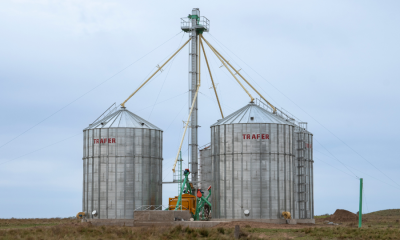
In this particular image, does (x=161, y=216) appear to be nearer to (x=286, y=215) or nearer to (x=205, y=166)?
(x=286, y=215)

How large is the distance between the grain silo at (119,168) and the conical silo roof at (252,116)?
864 cm

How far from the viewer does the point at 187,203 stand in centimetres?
5616

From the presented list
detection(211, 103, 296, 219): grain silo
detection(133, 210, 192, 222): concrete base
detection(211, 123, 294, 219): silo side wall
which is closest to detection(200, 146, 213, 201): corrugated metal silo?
detection(211, 103, 296, 219): grain silo

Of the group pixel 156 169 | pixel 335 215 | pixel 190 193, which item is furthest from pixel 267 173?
pixel 335 215

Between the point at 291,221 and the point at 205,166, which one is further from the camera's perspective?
the point at 205,166

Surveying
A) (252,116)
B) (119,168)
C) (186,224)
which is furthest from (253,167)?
(119,168)

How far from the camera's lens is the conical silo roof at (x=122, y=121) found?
5959cm

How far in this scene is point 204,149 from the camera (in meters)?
67.1

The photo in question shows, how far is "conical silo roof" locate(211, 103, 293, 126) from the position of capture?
55250 mm

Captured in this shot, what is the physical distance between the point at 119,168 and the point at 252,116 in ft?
48.7

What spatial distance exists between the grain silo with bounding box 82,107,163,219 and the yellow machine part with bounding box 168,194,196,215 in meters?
3.37

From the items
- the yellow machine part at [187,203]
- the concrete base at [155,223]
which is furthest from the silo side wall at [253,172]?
the concrete base at [155,223]

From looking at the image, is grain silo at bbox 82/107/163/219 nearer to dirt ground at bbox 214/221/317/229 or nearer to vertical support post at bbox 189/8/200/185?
vertical support post at bbox 189/8/200/185

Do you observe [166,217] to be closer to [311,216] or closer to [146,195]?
[146,195]
